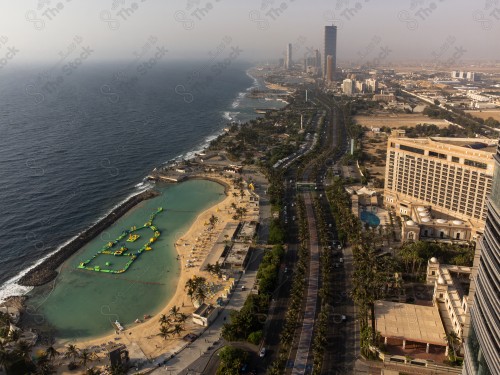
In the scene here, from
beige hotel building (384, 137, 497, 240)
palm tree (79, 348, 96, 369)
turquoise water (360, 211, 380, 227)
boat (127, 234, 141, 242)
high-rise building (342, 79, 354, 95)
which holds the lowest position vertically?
palm tree (79, 348, 96, 369)

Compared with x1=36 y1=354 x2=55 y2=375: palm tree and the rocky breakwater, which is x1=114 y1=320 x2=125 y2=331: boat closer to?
x1=36 y1=354 x2=55 y2=375: palm tree

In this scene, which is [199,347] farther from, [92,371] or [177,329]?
[92,371]

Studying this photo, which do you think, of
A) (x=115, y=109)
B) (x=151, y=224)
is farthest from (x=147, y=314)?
(x=115, y=109)

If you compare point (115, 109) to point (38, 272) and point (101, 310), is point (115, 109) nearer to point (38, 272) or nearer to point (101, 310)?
point (38, 272)

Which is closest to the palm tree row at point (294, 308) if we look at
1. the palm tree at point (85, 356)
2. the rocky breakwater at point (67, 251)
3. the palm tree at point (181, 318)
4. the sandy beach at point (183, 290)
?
the sandy beach at point (183, 290)

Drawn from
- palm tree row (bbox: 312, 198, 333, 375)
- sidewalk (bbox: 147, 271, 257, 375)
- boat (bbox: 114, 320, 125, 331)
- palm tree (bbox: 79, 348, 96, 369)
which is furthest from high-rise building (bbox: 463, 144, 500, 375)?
boat (bbox: 114, 320, 125, 331)

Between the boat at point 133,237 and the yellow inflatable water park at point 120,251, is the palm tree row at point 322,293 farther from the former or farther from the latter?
the boat at point 133,237
